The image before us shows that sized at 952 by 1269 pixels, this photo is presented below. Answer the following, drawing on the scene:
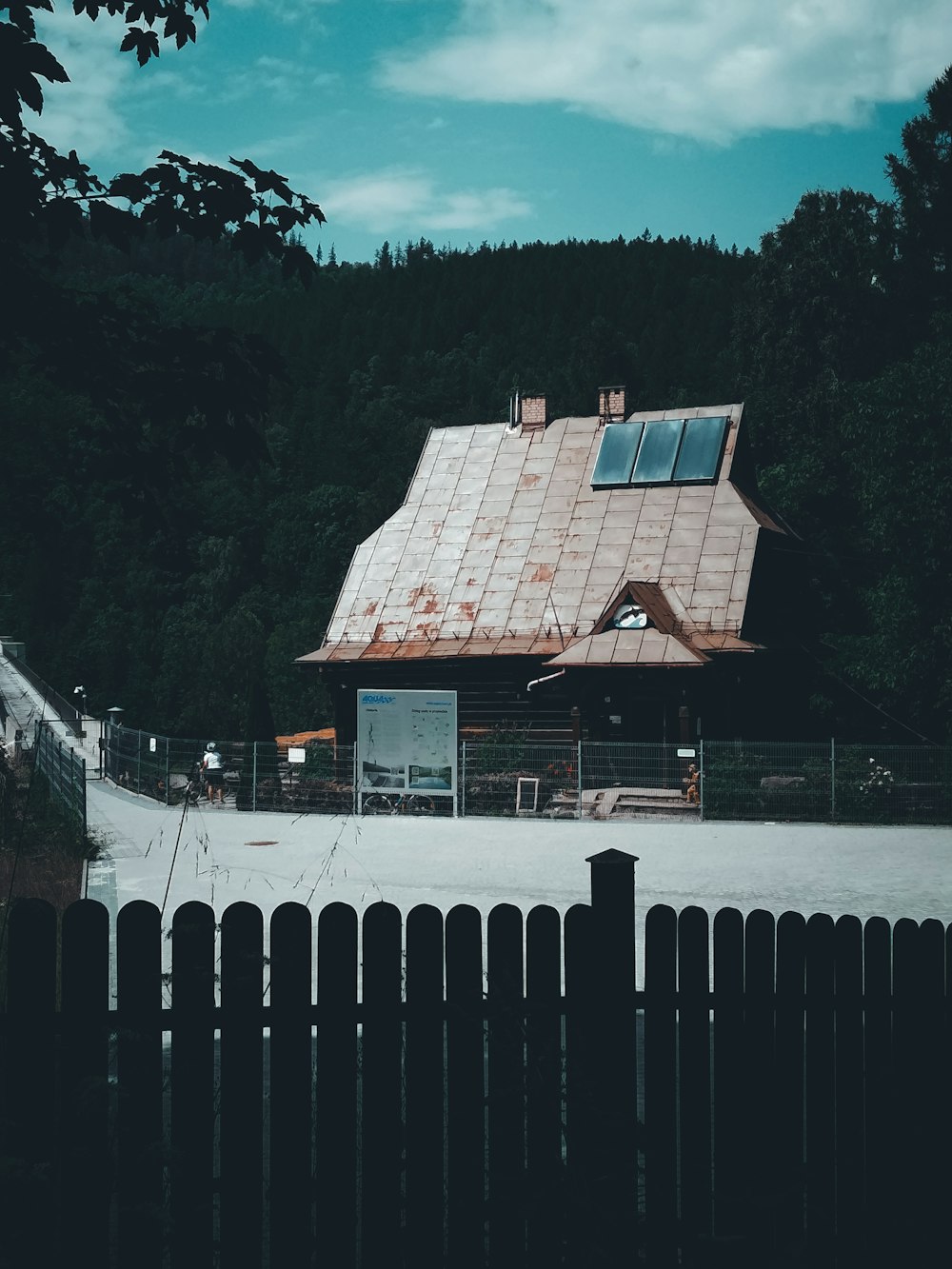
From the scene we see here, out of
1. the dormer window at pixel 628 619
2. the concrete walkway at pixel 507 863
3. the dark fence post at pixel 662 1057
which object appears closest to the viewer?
the dark fence post at pixel 662 1057

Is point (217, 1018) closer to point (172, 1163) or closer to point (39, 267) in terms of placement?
point (172, 1163)

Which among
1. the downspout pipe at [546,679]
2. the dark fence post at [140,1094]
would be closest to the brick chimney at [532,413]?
the downspout pipe at [546,679]

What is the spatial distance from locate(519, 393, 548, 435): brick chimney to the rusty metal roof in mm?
822

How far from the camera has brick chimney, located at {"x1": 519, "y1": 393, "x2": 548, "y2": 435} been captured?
36.3 m

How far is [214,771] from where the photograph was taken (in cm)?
2791

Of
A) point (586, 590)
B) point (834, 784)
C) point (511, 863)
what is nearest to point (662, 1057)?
point (511, 863)

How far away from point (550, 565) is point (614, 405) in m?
5.66

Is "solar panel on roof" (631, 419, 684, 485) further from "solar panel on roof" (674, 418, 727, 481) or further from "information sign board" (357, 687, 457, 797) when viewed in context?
"information sign board" (357, 687, 457, 797)

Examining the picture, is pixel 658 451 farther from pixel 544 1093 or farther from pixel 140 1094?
pixel 140 1094

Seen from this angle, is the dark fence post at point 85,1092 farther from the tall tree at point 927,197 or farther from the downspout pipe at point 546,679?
the tall tree at point 927,197

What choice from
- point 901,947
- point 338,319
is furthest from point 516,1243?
point 338,319

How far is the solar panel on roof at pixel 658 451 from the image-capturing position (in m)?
33.1

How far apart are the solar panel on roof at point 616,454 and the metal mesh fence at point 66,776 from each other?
15525mm

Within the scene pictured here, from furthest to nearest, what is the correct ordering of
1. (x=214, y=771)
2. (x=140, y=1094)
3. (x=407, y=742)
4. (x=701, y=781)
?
(x=214, y=771), (x=407, y=742), (x=701, y=781), (x=140, y=1094)
